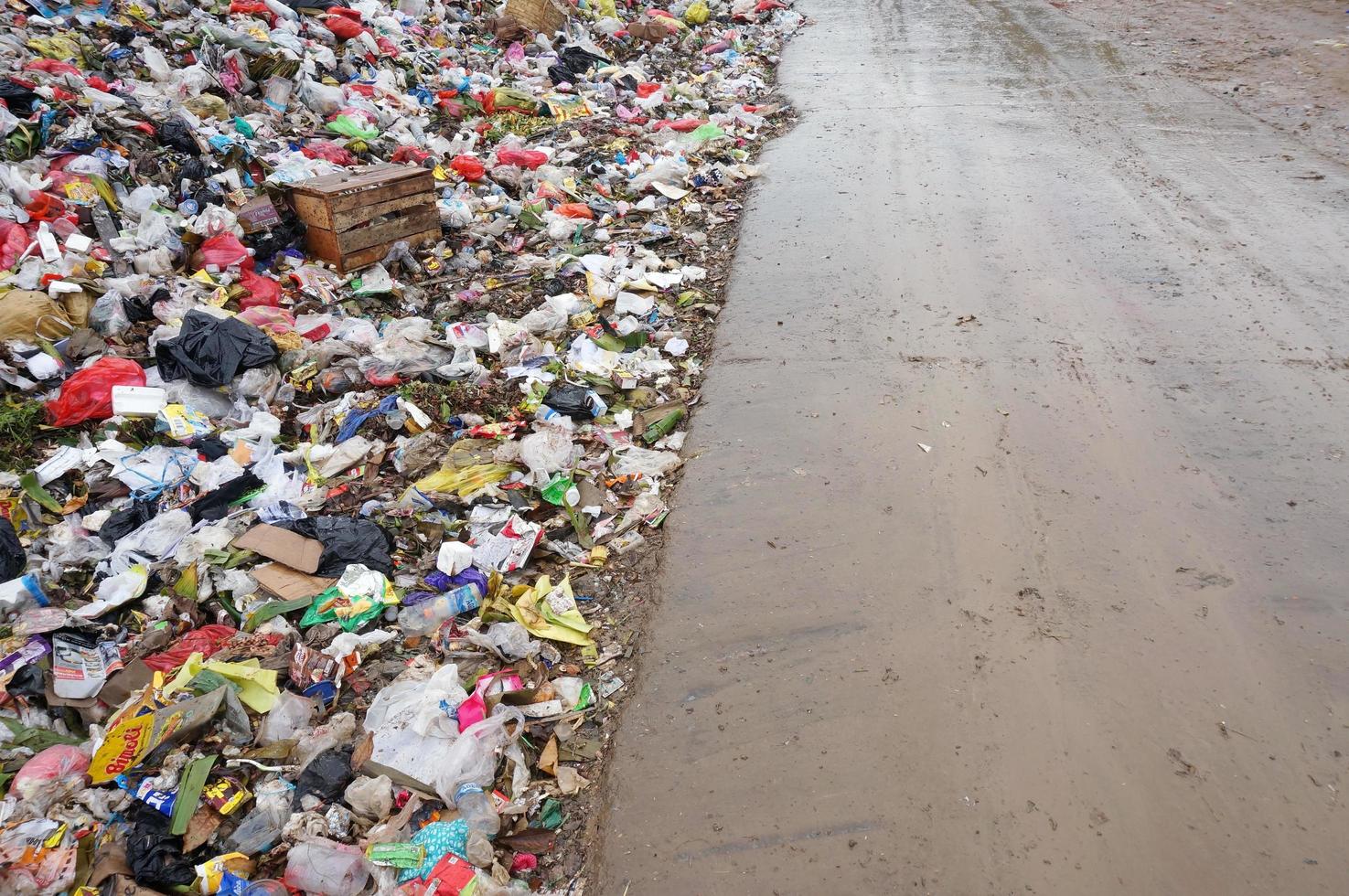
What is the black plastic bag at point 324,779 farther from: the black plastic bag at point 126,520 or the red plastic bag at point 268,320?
the red plastic bag at point 268,320

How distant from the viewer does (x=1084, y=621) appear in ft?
9.05

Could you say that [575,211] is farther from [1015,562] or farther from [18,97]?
[1015,562]

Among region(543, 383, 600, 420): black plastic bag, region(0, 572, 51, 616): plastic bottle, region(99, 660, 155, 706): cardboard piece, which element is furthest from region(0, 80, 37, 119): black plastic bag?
region(99, 660, 155, 706): cardboard piece

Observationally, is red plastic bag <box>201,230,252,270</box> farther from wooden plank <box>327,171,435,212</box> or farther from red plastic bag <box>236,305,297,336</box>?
wooden plank <box>327,171,435,212</box>

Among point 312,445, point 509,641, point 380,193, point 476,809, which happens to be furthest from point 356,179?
point 476,809

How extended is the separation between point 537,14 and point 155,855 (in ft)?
30.3

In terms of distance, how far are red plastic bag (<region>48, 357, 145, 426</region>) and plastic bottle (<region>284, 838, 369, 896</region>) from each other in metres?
2.64

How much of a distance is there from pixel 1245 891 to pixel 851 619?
1.26 meters

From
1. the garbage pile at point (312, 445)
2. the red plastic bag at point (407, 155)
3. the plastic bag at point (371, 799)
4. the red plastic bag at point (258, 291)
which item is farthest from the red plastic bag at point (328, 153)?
the plastic bag at point (371, 799)

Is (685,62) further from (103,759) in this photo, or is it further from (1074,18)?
(103,759)

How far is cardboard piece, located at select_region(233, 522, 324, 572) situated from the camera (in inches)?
125

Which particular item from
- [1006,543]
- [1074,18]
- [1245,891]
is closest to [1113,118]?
[1074,18]

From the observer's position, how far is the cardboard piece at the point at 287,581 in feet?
10.1

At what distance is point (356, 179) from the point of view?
17.1 feet
